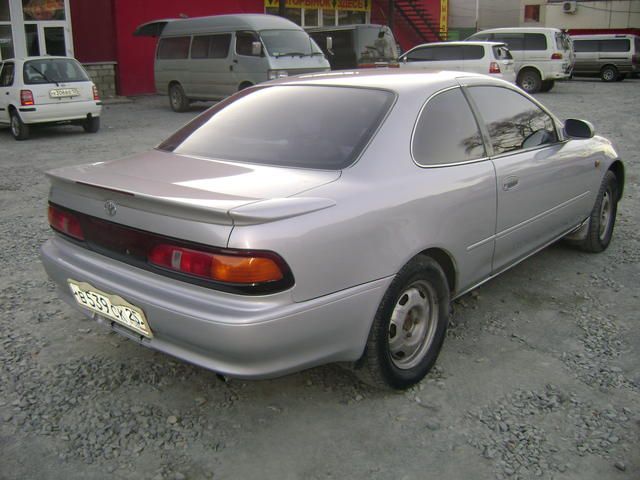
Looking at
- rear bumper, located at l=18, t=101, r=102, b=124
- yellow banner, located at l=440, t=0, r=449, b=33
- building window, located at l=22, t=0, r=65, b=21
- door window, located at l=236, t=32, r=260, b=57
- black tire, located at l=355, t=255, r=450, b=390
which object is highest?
yellow banner, located at l=440, t=0, r=449, b=33

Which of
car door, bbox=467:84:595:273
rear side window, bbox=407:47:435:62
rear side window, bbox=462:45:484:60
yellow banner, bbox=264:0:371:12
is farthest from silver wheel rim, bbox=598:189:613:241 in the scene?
yellow banner, bbox=264:0:371:12

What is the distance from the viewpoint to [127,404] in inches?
117

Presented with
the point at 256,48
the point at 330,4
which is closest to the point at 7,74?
the point at 256,48

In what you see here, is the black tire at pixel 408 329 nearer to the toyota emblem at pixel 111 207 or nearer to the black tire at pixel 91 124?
the toyota emblem at pixel 111 207

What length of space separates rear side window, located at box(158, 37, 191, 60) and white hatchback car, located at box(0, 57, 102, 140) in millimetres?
4012

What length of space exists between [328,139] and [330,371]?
3.80ft

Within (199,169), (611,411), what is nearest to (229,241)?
(199,169)

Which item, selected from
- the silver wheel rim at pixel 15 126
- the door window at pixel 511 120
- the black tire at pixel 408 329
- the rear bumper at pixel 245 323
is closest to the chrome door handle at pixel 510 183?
the door window at pixel 511 120

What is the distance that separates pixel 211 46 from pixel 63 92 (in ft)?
14.5

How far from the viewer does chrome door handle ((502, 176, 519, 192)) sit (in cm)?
361

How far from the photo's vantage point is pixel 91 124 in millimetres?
12484

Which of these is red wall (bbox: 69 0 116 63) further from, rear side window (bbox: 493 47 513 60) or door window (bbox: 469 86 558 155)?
door window (bbox: 469 86 558 155)

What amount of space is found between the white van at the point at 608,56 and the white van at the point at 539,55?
4.52m

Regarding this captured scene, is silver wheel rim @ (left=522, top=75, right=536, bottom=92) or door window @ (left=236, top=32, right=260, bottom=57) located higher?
door window @ (left=236, top=32, right=260, bottom=57)
